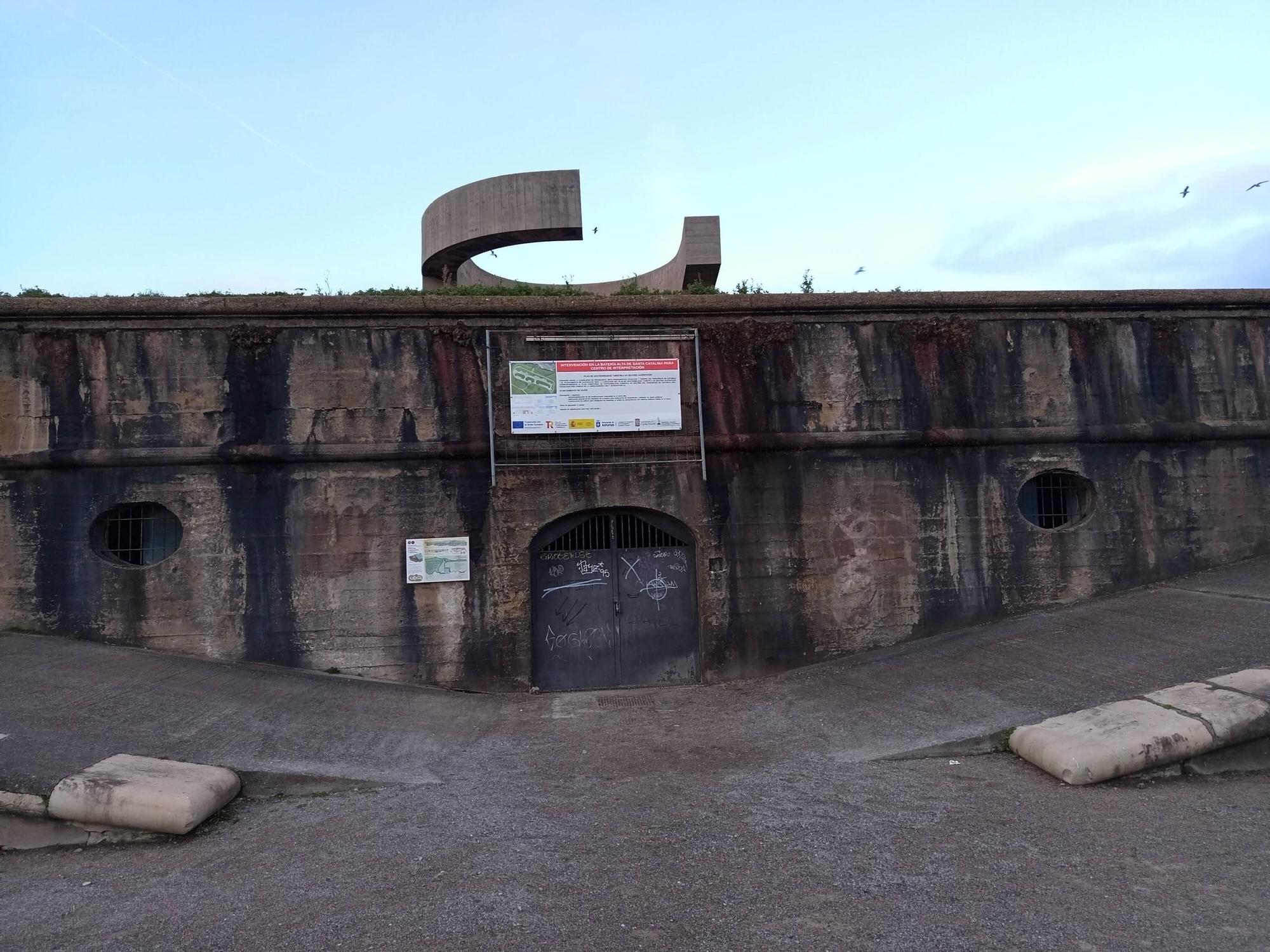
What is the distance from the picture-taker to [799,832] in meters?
4.92

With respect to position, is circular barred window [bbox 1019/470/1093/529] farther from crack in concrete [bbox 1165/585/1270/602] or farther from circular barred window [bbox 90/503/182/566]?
circular barred window [bbox 90/503/182/566]

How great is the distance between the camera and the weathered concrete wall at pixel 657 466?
29.8ft

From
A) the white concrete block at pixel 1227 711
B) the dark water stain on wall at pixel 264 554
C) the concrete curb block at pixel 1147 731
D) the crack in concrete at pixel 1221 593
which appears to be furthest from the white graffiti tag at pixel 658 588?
the crack in concrete at pixel 1221 593

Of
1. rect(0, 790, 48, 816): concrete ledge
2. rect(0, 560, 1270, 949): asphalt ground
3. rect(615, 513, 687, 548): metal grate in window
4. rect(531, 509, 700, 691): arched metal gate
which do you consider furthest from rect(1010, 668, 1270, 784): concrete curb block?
rect(0, 790, 48, 816): concrete ledge

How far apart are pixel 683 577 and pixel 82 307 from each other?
7053 mm

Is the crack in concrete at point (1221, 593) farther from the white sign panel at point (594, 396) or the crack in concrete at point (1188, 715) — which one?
the white sign panel at point (594, 396)

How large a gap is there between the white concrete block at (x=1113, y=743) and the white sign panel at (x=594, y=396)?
5042mm

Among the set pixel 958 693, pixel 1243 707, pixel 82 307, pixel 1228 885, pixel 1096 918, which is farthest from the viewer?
pixel 82 307

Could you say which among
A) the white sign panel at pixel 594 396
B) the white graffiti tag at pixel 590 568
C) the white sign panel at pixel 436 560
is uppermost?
the white sign panel at pixel 594 396

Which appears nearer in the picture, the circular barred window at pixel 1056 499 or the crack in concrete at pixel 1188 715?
the crack in concrete at pixel 1188 715

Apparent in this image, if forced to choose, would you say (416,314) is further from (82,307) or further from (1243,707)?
(1243,707)

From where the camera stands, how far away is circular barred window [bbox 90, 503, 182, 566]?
30.2 feet

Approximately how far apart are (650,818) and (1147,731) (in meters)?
3.38

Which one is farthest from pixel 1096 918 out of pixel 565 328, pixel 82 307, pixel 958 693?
pixel 82 307
